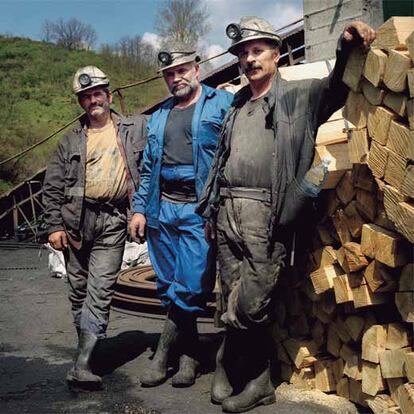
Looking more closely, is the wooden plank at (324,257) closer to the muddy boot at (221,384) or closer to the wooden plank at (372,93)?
the muddy boot at (221,384)

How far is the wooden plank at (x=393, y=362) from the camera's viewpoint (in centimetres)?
325

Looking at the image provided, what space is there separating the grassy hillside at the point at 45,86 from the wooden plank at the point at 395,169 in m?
22.4

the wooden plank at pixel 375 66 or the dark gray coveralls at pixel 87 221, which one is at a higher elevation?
the wooden plank at pixel 375 66

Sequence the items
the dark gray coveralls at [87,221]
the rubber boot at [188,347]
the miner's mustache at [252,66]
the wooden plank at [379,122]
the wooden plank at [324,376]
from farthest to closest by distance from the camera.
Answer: the dark gray coveralls at [87,221] → the rubber boot at [188,347] → the wooden plank at [324,376] → the miner's mustache at [252,66] → the wooden plank at [379,122]

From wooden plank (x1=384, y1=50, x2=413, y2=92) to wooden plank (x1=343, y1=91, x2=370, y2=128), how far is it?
27 centimetres

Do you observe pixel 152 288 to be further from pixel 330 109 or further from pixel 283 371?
pixel 330 109

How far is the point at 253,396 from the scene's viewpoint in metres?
3.89

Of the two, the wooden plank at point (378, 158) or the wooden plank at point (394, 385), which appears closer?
the wooden plank at point (378, 158)

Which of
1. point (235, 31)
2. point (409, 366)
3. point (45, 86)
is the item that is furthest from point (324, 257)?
point (45, 86)

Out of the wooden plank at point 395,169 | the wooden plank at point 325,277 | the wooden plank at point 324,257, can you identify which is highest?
the wooden plank at point 395,169

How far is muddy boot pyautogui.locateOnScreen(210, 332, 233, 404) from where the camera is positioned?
158 inches

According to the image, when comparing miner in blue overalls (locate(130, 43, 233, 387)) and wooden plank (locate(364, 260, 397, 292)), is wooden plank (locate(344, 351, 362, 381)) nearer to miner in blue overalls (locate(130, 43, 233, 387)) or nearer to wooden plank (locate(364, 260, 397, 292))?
wooden plank (locate(364, 260, 397, 292))

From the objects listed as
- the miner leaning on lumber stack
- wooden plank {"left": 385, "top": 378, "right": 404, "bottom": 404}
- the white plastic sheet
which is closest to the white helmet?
the miner leaning on lumber stack

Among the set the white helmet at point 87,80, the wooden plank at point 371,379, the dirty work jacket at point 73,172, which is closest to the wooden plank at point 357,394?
the wooden plank at point 371,379
